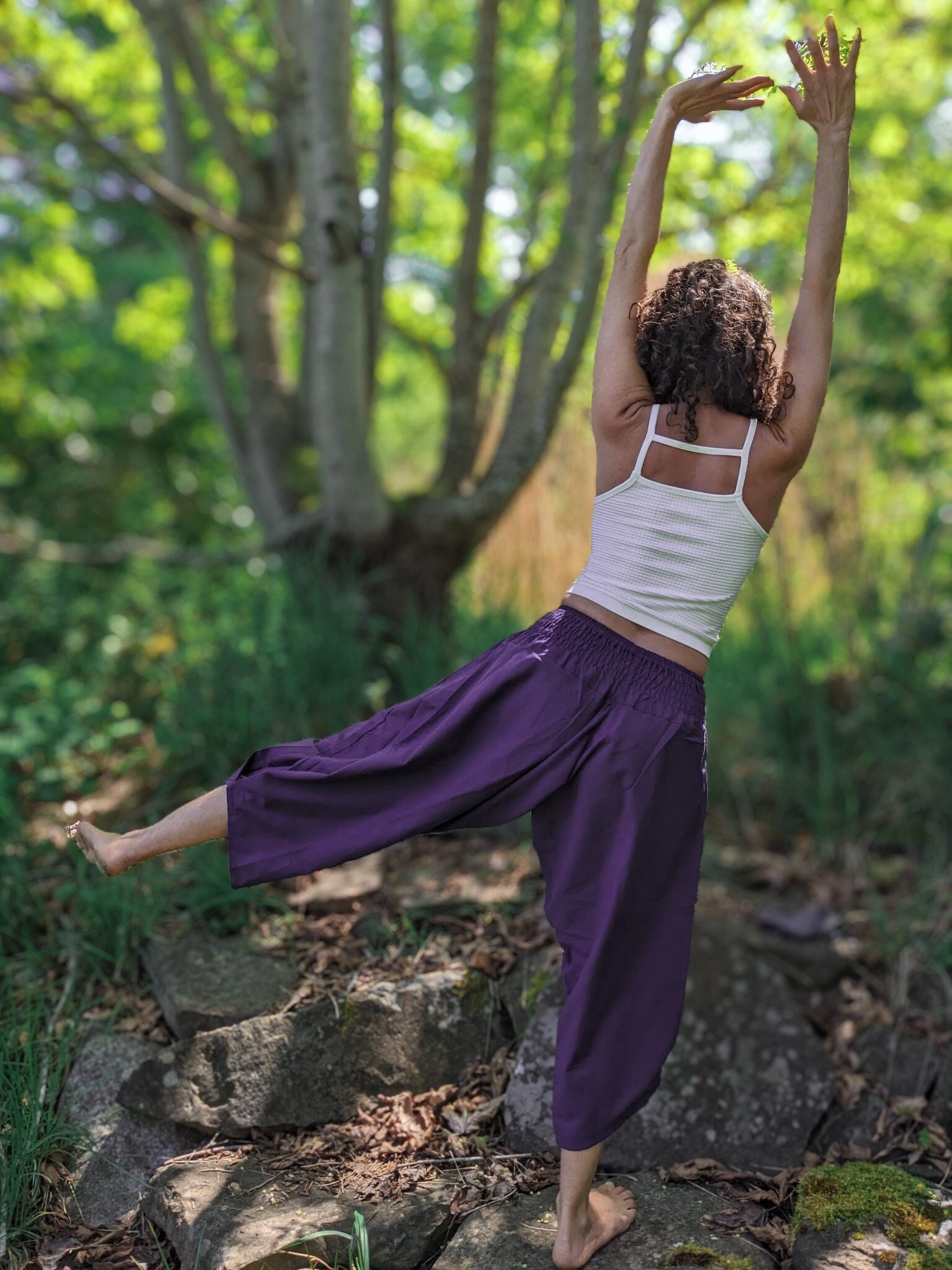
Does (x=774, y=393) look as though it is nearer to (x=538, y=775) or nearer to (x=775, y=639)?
(x=538, y=775)

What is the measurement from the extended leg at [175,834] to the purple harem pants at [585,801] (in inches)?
6.5

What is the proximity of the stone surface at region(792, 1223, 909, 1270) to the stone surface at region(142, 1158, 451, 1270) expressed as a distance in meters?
0.71

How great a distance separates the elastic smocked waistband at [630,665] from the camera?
1.93 meters

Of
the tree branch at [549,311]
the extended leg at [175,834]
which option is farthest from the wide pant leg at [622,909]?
the tree branch at [549,311]

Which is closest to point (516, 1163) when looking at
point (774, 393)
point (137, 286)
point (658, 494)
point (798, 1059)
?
point (798, 1059)

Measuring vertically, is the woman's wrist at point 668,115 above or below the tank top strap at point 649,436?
above

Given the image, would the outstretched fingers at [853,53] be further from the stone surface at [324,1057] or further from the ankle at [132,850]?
the stone surface at [324,1057]

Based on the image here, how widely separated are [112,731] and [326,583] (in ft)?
3.19

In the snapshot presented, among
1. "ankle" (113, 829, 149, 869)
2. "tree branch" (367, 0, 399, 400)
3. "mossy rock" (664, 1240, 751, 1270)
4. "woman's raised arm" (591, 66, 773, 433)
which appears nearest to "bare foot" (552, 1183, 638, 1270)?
"mossy rock" (664, 1240, 751, 1270)

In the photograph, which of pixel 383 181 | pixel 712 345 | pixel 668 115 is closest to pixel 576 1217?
pixel 712 345

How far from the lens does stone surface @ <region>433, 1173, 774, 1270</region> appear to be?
1996 millimetres

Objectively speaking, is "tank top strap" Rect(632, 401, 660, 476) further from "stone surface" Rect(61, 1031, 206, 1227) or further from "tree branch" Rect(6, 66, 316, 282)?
"tree branch" Rect(6, 66, 316, 282)

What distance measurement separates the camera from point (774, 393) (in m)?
1.93

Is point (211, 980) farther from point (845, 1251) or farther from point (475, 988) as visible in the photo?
point (845, 1251)
